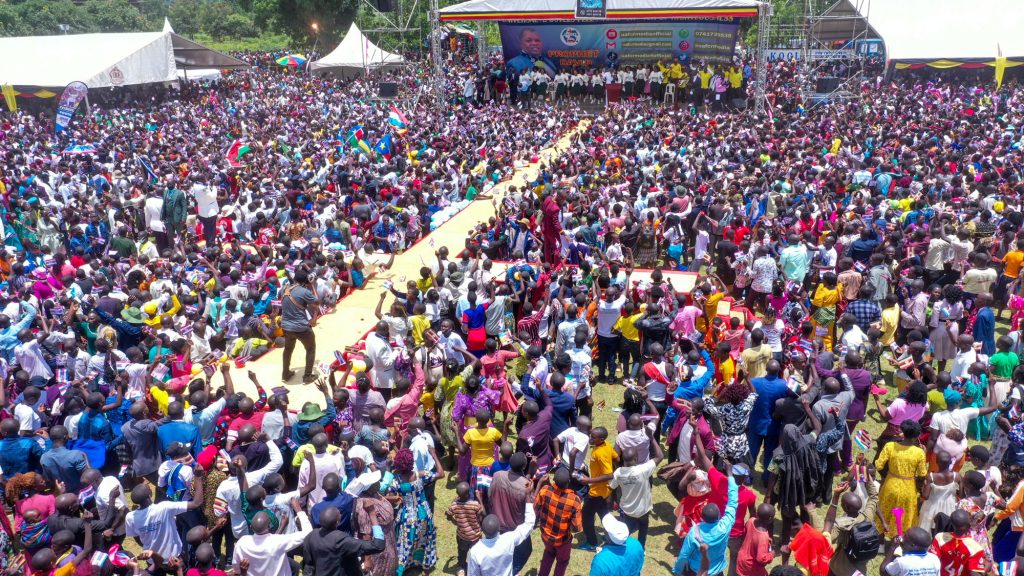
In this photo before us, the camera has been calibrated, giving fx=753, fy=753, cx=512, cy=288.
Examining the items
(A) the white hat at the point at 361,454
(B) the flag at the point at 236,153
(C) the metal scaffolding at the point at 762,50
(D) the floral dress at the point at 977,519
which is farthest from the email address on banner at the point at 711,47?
(A) the white hat at the point at 361,454

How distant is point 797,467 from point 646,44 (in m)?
24.8

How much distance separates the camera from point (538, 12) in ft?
77.8

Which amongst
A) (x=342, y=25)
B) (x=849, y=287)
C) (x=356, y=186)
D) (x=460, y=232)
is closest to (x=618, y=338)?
(x=849, y=287)

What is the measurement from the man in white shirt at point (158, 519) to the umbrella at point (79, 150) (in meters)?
16.5

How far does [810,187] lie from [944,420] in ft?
24.9

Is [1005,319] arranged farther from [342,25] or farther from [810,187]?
[342,25]

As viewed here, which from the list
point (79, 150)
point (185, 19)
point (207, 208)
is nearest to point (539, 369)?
point (207, 208)

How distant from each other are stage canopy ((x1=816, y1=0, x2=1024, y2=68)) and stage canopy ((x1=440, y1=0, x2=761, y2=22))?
9827 mm

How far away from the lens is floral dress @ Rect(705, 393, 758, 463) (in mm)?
6102

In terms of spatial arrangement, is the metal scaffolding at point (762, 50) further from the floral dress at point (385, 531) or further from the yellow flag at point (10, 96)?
the yellow flag at point (10, 96)

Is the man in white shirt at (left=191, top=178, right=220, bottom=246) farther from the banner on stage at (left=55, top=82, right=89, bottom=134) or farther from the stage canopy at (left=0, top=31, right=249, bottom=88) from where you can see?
the stage canopy at (left=0, top=31, right=249, bottom=88)

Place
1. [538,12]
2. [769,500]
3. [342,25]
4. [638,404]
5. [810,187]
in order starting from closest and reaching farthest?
[769,500] < [638,404] < [810,187] < [538,12] < [342,25]

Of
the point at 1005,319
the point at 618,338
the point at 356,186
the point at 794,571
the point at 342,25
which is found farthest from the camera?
the point at 342,25

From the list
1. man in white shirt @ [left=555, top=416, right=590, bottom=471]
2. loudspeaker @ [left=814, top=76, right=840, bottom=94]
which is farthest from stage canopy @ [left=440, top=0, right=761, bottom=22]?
man in white shirt @ [left=555, top=416, right=590, bottom=471]
